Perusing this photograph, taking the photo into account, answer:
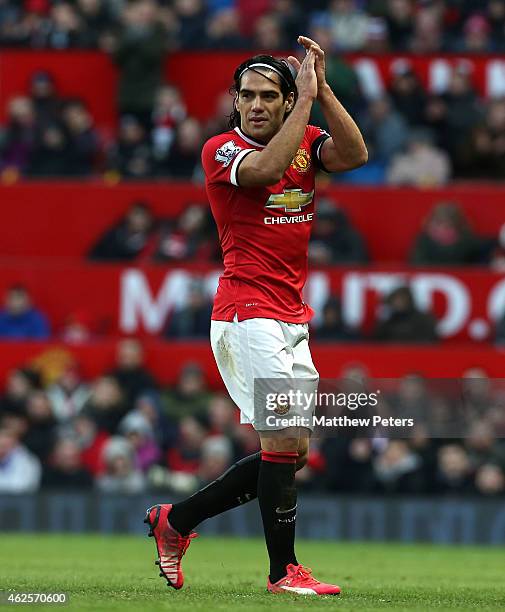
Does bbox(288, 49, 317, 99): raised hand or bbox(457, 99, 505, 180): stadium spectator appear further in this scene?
bbox(457, 99, 505, 180): stadium spectator

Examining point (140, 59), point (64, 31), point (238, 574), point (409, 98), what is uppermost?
point (64, 31)

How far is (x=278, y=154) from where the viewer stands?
6.67 metres

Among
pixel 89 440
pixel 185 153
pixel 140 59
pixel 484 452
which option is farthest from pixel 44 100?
pixel 484 452

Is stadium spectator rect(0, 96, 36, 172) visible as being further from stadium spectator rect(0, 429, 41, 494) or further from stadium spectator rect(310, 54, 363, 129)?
stadium spectator rect(0, 429, 41, 494)

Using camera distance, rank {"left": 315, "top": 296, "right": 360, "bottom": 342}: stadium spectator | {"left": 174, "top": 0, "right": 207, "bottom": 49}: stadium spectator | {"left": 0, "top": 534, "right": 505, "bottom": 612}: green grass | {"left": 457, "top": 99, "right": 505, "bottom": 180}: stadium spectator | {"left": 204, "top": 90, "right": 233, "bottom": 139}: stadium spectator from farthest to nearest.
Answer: {"left": 174, "top": 0, "right": 207, "bottom": 49}: stadium spectator, {"left": 204, "top": 90, "right": 233, "bottom": 139}: stadium spectator, {"left": 457, "top": 99, "right": 505, "bottom": 180}: stadium spectator, {"left": 315, "top": 296, "right": 360, "bottom": 342}: stadium spectator, {"left": 0, "top": 534, "right": 505, "bottom": 612}: green grass

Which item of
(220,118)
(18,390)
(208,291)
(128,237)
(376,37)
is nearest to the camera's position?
(18,390)

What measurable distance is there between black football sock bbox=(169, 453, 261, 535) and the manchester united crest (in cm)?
134

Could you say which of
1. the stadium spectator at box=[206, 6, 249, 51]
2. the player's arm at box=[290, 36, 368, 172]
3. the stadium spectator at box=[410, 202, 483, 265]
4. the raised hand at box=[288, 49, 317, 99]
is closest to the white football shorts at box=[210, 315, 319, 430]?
the player's arm at box=[290, 36, 368, 172]

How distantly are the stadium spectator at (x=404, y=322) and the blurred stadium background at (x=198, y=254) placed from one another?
0.07 ft

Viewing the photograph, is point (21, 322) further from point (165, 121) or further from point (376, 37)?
point (376, 37)

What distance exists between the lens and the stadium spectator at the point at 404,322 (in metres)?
14.4

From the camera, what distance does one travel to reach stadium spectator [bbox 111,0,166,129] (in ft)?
55.2

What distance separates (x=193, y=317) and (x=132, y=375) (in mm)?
952

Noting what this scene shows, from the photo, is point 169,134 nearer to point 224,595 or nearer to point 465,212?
point 465,212
